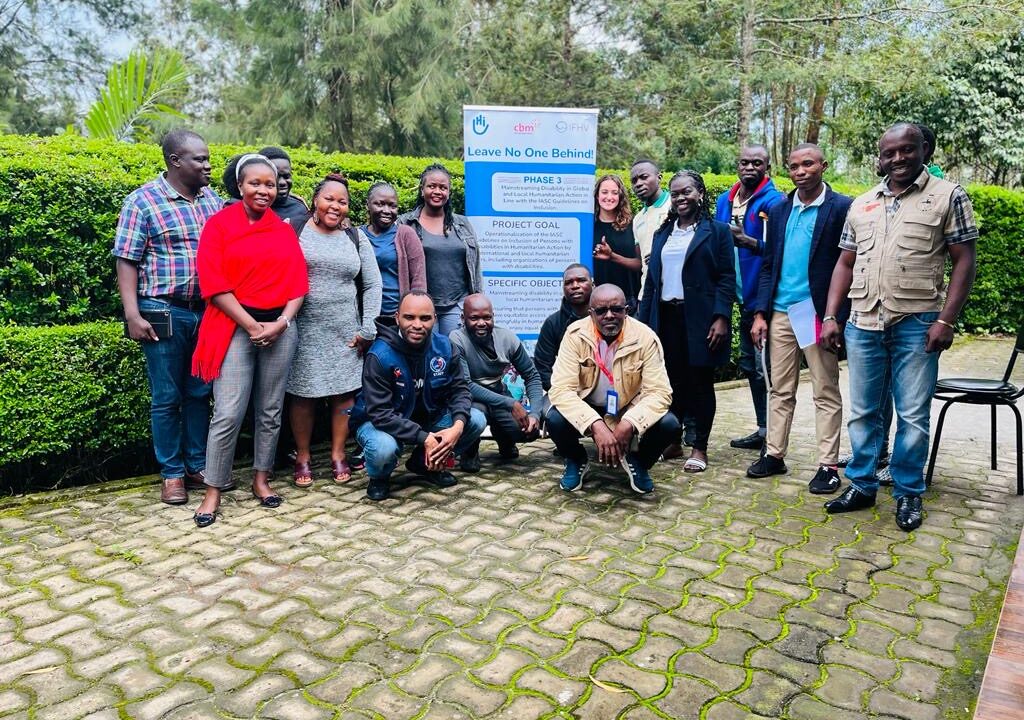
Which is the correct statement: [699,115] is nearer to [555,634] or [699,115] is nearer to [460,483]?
[460,483]

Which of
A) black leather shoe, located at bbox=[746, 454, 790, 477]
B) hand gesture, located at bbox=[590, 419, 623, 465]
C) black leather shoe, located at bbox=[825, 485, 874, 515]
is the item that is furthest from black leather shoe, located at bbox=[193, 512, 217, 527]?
black leather shoe, located at bbox=[825, 485, 874, 515]

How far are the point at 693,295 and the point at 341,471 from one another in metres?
2.59

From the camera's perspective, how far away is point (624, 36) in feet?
55.7

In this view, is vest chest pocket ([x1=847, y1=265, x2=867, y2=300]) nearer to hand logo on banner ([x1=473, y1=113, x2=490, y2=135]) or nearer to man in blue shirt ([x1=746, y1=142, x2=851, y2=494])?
man in blue shirt ([x1=746, y1=142, x2=851, y2=494])

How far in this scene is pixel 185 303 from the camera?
4.61 meters

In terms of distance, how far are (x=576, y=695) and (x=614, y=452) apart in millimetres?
1937

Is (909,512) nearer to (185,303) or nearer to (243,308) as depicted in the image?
(243,308)

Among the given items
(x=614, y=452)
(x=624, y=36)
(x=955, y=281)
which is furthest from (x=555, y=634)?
(x=624, y=36)

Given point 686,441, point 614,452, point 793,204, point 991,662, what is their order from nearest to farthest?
point 991,662
point 614,452
point 793,204
point 686,441

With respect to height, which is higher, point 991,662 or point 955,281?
point 955,281

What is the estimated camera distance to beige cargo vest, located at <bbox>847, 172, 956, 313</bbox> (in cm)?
404

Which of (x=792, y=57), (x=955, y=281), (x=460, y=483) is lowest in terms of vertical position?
(x=460, y=483)

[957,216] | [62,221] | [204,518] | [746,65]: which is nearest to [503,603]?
[204,518]

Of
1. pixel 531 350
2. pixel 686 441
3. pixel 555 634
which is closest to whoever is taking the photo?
pixel 555 634
